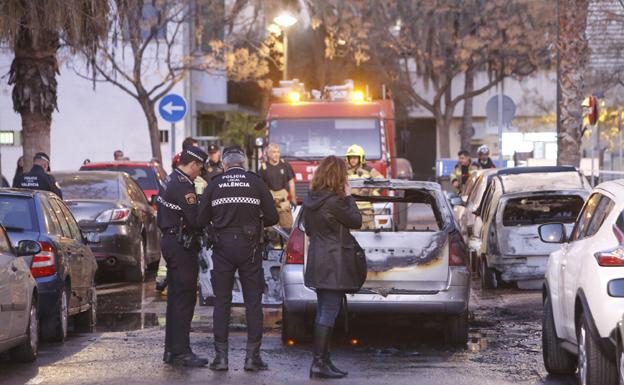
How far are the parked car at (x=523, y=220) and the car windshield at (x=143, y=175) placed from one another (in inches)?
309

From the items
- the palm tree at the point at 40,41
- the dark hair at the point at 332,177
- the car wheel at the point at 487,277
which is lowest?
the car wheel at the point at 487,277

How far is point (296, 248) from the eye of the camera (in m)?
11.9

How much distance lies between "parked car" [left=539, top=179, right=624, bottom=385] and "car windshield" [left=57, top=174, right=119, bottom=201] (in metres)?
9.82

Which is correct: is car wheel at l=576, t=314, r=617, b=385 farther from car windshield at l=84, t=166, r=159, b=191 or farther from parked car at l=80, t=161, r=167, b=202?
car windshield at l=84, t=166, r=159, b=191

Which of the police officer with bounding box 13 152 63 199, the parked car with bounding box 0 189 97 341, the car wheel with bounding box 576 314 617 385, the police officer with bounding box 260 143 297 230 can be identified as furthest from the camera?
the police officer with bounding box 260 143 297 230

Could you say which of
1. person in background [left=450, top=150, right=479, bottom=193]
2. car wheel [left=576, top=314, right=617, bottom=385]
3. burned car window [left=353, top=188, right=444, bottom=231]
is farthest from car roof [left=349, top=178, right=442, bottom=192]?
person in background [left=450, top=150, right=479, bottom=193]

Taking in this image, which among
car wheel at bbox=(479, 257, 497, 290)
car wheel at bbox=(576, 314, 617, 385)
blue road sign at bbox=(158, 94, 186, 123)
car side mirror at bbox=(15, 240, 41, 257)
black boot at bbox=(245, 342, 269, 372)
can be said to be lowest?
car wheel at bbox=(479, 257, 497, 290)

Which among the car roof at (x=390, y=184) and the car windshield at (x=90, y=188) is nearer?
the car roof at (x=390, y=184)

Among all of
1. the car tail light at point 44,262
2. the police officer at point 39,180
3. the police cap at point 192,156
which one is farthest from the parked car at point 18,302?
the police officer at point 39,180

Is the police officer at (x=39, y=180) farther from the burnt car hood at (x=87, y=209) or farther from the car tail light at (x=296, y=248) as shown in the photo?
the car tail light at (x=296, y=248)

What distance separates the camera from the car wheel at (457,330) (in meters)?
12.1

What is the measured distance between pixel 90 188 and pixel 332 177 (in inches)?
375

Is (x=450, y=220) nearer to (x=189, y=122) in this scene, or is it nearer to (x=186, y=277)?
(x=186, y=277)

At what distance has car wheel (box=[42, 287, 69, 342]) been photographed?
12.4 metres
